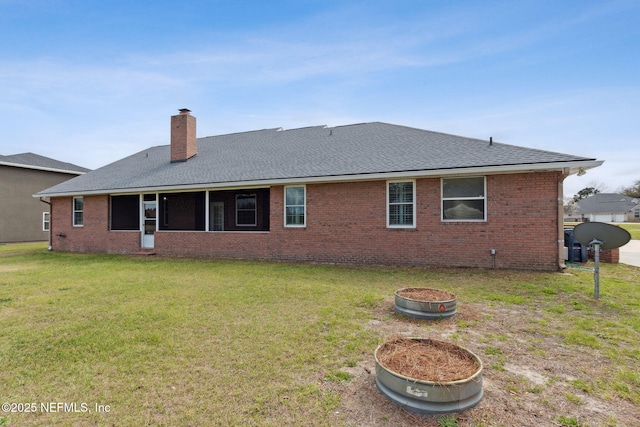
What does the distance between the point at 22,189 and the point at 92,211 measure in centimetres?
1165

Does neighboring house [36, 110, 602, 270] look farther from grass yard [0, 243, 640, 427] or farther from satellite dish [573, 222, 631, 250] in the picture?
satellite dish [573, 222, 631, 250]

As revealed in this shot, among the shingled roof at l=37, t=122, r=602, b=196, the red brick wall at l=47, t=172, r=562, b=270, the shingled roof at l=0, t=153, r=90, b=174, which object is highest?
the shingled roof at l=0, t=153, r=90, b=174

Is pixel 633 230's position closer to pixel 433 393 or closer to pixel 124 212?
pixel 433 393

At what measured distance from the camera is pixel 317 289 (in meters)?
7.18

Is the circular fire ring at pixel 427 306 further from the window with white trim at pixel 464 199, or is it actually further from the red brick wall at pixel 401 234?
the window with white trim at pixel 464 199

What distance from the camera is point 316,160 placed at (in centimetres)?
1245

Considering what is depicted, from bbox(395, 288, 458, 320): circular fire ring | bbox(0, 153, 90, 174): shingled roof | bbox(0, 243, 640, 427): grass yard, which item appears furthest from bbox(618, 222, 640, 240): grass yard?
bbox(0, 153, 90, 174): shingled roof

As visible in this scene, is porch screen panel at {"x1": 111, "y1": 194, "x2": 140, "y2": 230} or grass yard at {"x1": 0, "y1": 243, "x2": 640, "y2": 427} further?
porch screen panel at {"x1": 111, "y1": 194, "x2": 140, "y2": 230}

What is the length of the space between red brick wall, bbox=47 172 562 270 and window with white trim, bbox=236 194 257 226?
3.61 m

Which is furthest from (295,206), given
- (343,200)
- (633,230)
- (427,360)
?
(633,230)

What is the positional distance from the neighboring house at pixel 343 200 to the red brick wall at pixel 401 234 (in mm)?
32

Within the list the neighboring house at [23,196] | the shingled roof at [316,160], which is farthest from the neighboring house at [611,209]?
the neighboring house at [23,196]

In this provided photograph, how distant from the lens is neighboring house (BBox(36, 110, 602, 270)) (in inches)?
358

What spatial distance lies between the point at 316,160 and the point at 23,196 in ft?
73.8
